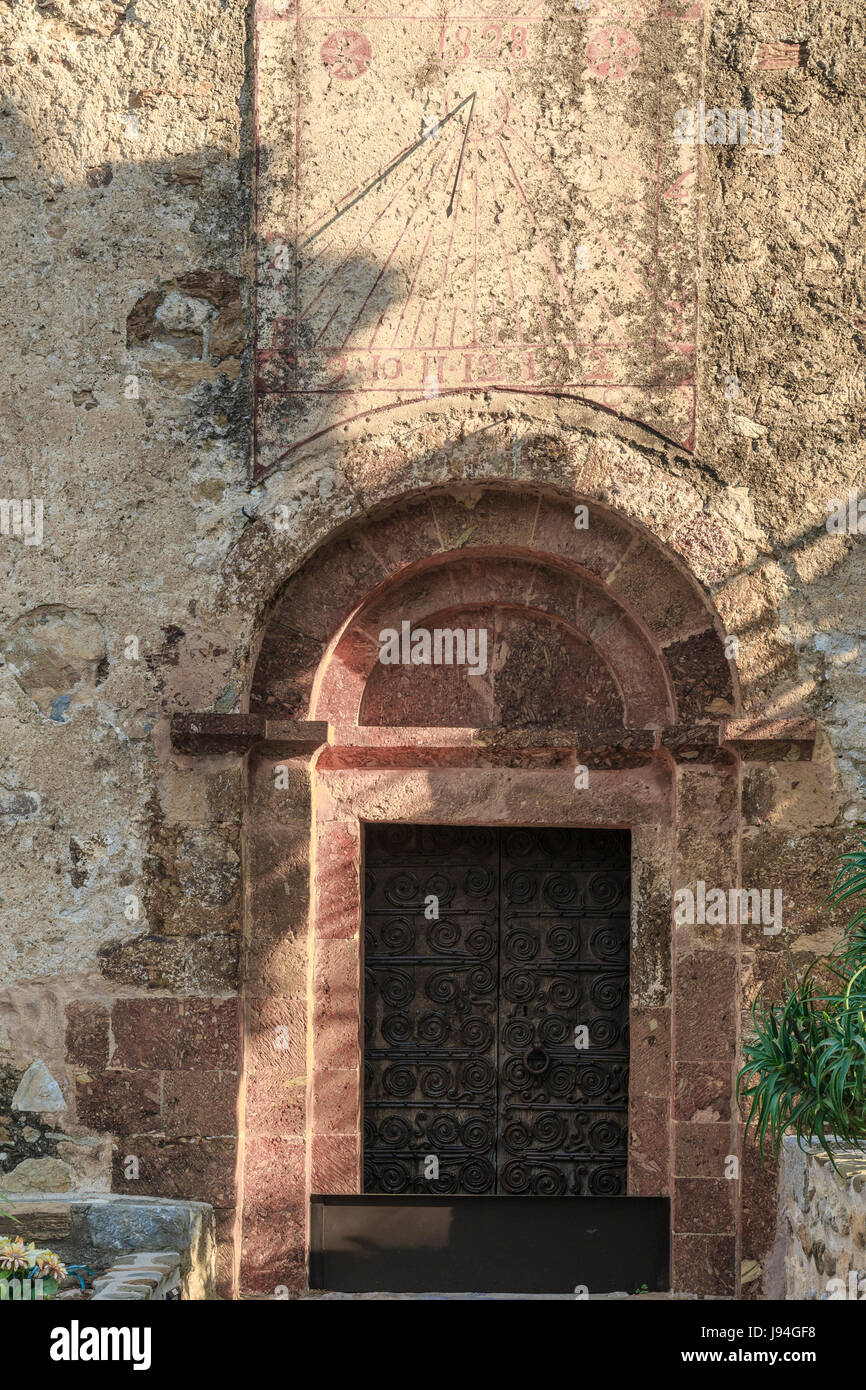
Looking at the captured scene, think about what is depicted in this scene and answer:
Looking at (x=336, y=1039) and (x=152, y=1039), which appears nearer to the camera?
(x=152, y=1039)

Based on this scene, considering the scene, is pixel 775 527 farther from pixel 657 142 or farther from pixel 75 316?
pixel 75 316

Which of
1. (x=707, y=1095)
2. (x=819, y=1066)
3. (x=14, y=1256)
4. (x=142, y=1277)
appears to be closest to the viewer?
(x=819, y=1066)

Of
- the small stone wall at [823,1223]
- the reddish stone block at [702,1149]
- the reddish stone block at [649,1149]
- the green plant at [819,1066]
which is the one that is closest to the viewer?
the small stone wall at [823,1223]

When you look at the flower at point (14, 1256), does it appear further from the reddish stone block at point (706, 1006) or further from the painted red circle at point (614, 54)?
the painted red circle at point (614, 54)

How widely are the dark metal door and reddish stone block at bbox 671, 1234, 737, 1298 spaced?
368 millimetres

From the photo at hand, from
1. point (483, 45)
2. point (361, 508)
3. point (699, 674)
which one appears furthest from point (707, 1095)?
point (483, 45)

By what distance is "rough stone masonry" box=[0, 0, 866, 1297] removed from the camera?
218 inches

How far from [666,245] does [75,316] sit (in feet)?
7.45

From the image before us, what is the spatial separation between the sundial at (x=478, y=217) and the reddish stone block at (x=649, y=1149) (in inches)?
101

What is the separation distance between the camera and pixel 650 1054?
18.5 feet

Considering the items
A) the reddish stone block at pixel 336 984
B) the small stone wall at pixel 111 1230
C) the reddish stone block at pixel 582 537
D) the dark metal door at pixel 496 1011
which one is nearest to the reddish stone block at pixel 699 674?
the reddish stone block at pixel 582 537

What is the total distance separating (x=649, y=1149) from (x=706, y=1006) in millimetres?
585

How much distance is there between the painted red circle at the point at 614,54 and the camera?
18.8 ft

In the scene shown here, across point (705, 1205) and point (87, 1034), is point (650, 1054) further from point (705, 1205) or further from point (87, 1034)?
point (87, 1034)
